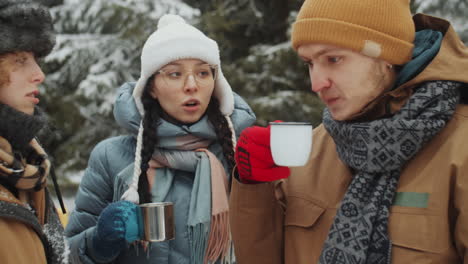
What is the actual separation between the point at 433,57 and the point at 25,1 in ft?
5.19

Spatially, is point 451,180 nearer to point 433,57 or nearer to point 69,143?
point 433,57

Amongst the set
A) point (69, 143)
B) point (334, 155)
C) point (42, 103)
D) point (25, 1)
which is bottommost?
point (69, 143)

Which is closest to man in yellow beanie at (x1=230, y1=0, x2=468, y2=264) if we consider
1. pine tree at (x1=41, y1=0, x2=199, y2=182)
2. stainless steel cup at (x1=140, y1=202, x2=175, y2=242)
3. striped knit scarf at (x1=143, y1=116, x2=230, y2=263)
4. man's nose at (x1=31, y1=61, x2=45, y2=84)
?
stainless steel cup at (x1=140, y1=202, x2=175, y2=242)

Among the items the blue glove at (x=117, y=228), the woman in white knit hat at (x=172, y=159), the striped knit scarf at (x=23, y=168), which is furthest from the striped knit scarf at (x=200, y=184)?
the striped knit scarf at (x=23, y=168)

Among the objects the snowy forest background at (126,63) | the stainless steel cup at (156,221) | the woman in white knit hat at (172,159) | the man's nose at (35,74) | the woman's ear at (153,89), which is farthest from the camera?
the snowy forest background at (126,63)

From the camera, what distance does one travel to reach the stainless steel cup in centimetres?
221

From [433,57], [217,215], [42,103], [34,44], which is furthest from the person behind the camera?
[42,103]

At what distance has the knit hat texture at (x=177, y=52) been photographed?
2594mm

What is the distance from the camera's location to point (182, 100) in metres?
2.57

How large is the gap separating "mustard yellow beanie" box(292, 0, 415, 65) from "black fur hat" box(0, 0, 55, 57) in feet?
3.53

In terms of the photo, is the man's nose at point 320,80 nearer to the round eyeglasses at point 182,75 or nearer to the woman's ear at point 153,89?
the round eyeglasses at point 182,75

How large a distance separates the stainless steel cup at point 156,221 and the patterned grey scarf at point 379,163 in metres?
0.79

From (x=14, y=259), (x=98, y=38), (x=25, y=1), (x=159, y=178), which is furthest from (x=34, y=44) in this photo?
(x=98, y=38)

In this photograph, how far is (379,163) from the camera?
171 centimetres
